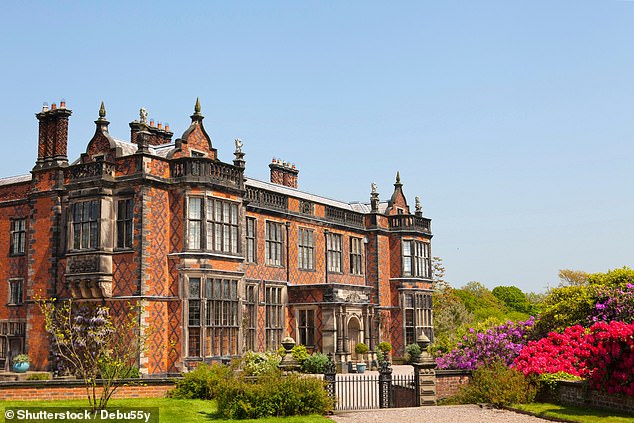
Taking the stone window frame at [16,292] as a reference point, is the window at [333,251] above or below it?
above

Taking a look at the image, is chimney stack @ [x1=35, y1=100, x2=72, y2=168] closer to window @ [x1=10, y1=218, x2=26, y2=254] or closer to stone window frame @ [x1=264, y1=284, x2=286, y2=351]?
window @ [x1=10, y1=218, x2=26, y2=254]

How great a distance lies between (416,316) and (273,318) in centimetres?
1141

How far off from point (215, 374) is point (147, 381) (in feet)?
6.60

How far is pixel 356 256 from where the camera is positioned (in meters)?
41.2

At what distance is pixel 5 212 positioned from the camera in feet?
106

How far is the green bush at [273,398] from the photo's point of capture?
18.2 meters

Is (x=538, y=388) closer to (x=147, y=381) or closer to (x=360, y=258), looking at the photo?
(x=147, y=381)

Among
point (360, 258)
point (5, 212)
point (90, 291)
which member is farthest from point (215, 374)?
point (360, 258)

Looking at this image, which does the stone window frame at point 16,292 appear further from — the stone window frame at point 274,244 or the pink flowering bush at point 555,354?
the pink flowering bush at point 555,354

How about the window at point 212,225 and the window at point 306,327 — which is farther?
the window at point 306,327

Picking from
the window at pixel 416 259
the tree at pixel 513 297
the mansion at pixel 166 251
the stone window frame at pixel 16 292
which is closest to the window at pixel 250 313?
the mansion at pixel 166 251

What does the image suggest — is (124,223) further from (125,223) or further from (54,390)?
(54,390)

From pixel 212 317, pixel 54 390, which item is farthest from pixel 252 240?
pixel 54 390

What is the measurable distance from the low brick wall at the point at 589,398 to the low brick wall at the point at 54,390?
11922 mm
